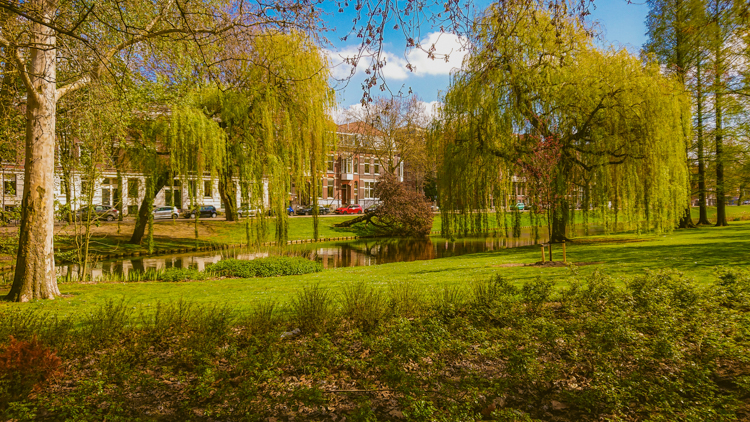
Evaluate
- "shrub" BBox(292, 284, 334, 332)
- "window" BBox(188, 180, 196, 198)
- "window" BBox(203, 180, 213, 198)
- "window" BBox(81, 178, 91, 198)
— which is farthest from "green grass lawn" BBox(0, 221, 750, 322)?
"window" BBox(203, 180, 213, 198)

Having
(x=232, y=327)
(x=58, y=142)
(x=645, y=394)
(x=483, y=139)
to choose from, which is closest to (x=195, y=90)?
(x=58, y=142)

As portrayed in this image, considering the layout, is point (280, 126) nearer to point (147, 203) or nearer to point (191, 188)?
point (191, 188)

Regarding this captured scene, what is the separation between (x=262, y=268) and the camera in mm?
14562

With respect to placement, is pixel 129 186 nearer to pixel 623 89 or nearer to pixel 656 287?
pixel 656 287

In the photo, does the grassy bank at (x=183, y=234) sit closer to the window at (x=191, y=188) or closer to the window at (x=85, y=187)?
the window at (x=191, y=188)

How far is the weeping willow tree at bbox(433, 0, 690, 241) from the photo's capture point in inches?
542

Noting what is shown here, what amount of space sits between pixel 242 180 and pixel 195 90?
5229mm

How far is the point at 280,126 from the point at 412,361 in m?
9.71

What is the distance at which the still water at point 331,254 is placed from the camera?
17688 millimetres

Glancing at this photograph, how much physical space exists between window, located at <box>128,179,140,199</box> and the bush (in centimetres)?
647

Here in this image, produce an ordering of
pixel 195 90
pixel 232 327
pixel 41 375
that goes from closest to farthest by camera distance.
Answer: pixel 41 375 < pixel 232 327 < pixel 195 90

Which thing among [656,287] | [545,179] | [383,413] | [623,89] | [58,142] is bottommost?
[383,413]

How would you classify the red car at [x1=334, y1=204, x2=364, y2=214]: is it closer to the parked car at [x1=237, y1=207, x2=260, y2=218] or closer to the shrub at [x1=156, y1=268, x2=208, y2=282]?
the parked car at [x1=237, y1=207, x2=260, y2=218]

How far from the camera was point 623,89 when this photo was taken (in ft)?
47.2
